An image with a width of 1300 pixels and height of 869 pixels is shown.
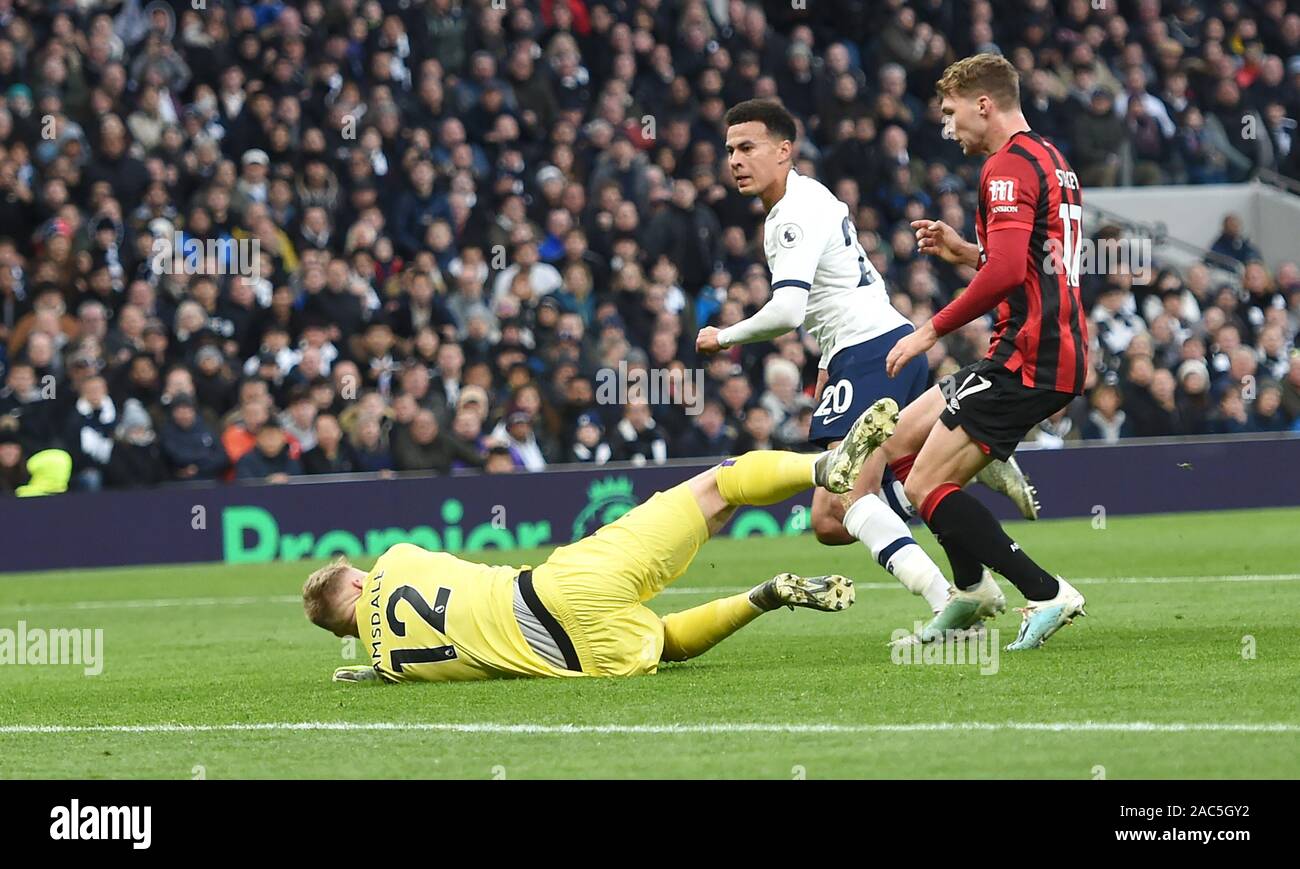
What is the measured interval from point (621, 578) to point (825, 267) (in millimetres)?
1936

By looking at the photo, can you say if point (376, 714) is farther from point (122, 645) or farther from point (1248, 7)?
point (1248, 7)

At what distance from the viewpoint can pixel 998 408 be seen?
26.6ft

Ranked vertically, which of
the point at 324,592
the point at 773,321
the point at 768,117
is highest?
the point at 768,117

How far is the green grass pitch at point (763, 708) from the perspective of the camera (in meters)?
5.90

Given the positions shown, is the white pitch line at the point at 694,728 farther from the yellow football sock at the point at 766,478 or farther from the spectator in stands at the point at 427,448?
the spectator in stands at the point at 427,448

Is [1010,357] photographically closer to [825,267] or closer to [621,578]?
[825,267]

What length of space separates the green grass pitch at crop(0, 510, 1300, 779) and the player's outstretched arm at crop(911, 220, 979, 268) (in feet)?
5.72

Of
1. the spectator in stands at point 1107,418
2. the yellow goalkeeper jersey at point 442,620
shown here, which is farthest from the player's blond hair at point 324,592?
the spectator in stands at point 1107,418

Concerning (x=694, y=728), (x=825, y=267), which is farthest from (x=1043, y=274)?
(x=694, y=728)

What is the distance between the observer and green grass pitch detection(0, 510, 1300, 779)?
19.4 ft

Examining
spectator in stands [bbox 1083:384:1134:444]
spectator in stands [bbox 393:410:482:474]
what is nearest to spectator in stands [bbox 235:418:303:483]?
spectator in stands [bbox 393:410:482:474]

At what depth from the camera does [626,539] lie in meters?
7.89
